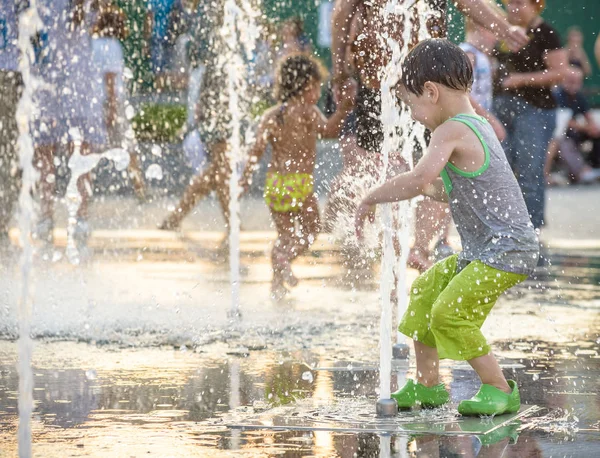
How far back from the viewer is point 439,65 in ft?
14.6

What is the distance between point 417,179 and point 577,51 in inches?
601

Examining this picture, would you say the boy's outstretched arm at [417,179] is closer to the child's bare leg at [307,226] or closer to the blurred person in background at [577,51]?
the child's bare leg at [307,226]

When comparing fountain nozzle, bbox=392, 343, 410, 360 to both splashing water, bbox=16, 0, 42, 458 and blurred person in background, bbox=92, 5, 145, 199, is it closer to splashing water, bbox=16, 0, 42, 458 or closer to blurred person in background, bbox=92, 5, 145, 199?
splashing water, bbox=16, 0, 42, 458

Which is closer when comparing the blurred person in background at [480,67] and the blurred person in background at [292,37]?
the blurred person in background at [480,67]

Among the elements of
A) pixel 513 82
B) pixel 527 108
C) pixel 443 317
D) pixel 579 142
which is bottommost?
pixel 443 317

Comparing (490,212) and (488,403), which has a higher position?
(490,212)

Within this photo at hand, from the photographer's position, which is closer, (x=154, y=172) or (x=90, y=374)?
(x=90, y=374)

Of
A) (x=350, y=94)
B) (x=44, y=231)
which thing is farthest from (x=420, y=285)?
(x=44, y=231)

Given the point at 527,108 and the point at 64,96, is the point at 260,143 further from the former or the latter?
the point at 527,108

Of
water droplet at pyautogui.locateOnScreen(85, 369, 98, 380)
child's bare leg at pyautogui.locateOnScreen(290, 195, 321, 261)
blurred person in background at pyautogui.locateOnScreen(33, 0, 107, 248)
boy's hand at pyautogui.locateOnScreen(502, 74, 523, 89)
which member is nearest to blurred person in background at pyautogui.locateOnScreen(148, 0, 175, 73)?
blurred person in background at pyautogui.locateOnScreen(33, 0, 107, 248)

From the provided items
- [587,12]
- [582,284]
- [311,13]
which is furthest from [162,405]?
[587,12]

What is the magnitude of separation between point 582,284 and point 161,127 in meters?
9.59

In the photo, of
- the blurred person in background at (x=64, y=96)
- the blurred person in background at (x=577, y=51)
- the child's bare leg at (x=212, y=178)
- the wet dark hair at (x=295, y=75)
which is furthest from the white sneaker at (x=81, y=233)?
the blurred person in background at (x=577, y=51)

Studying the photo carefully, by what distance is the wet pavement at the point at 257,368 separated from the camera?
396 cm
